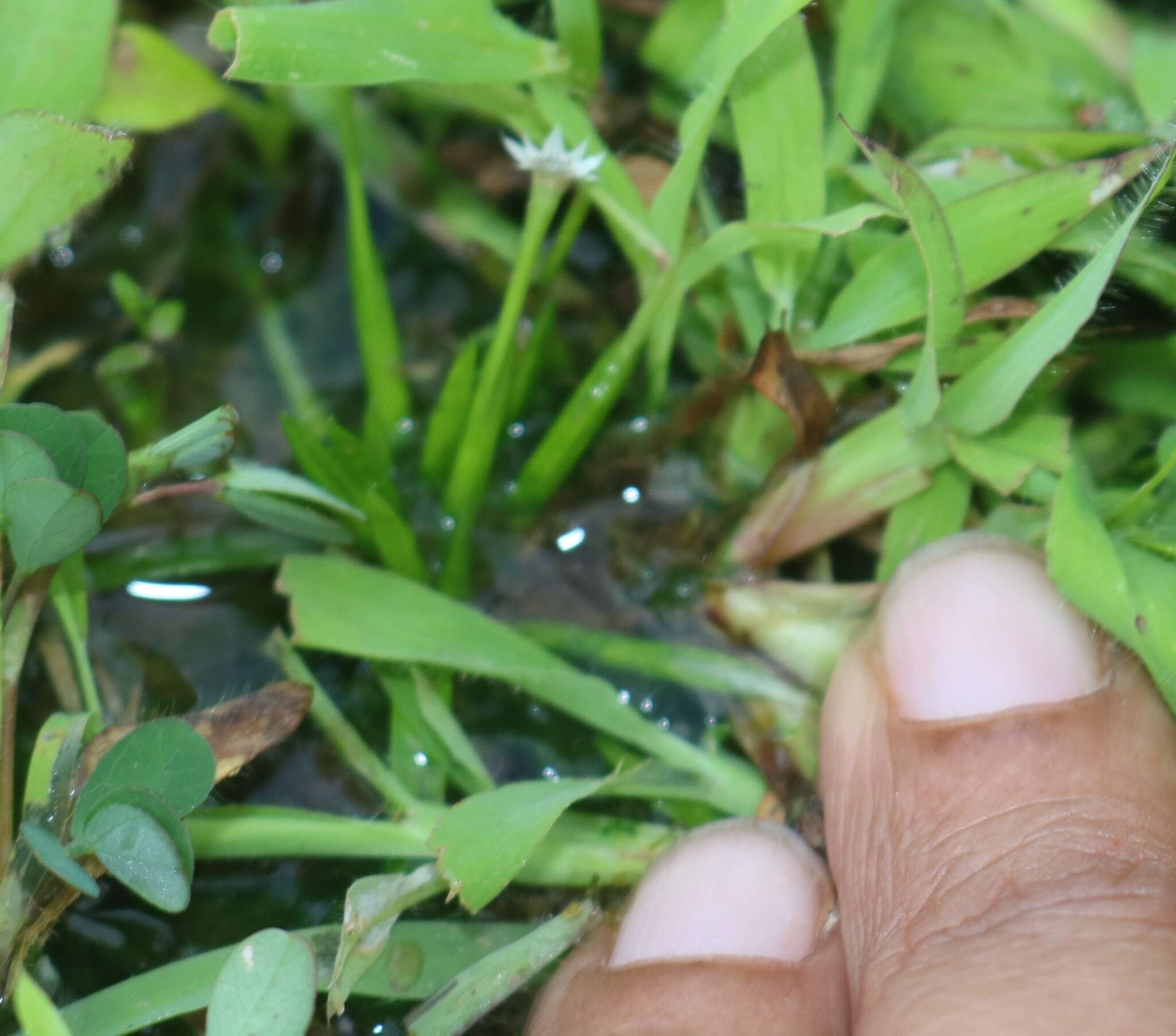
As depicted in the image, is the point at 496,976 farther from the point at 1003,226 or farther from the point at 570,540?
the point at 1003,226

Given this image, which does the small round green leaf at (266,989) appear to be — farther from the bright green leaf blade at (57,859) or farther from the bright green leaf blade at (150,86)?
the bright green leaf blade at (150,86)

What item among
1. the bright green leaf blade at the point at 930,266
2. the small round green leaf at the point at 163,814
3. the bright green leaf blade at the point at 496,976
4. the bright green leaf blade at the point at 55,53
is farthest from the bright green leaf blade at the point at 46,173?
the bright green leaf blade at the point at 496,976

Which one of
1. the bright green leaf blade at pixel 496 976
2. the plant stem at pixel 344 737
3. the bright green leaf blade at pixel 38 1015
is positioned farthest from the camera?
the plant stem at pixel 344 737

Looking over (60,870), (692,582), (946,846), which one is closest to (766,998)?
(946,846)

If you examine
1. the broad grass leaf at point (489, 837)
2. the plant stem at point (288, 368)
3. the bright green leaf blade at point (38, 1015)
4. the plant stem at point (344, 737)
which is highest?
the bright green leaf blade at point (38, 1015)

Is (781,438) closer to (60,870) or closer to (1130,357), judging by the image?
(1130,357)

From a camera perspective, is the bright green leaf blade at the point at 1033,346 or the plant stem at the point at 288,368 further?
the plant stem at the point at 288,368

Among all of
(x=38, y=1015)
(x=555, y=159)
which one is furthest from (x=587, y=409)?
(x=38, y=1015)
